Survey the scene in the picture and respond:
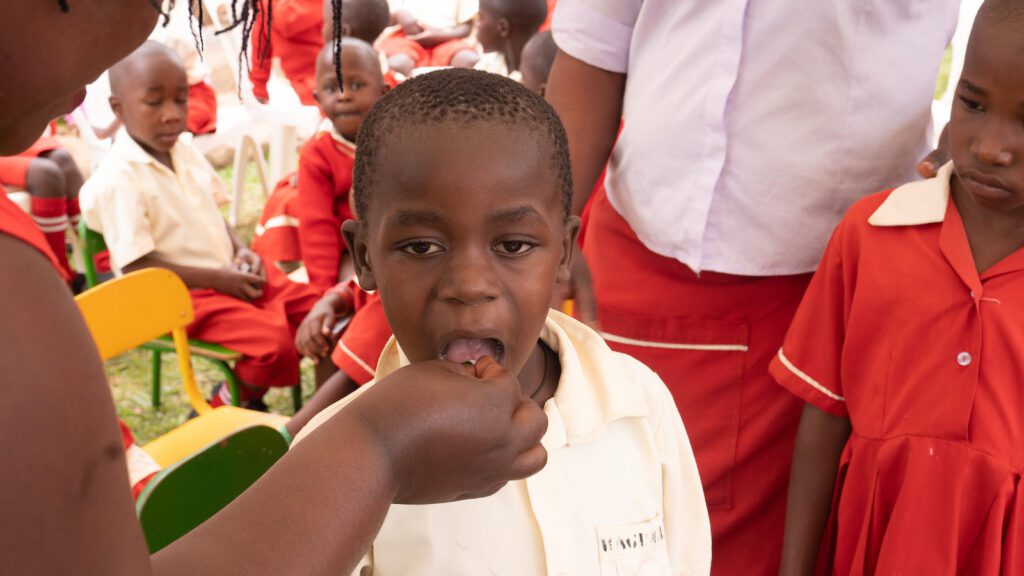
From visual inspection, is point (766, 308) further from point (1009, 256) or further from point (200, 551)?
point (200, 551)

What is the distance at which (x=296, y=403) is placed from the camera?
11.5 ft

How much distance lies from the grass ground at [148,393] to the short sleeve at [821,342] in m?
2.60

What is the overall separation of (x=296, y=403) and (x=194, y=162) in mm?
1171

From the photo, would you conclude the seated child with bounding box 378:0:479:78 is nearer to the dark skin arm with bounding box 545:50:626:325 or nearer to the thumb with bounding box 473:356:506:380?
the dark skin arm with bounding box 545:50:626:325

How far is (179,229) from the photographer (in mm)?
3543

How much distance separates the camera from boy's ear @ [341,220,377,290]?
1201mm

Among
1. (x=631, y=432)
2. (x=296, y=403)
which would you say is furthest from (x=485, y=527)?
(x=296, y=403)

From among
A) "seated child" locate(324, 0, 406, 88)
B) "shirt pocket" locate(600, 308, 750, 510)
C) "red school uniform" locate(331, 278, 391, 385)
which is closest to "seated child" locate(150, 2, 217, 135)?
"seated child" locate(324, 0, 406, 88)

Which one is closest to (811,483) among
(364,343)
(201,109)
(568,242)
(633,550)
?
(633,550)

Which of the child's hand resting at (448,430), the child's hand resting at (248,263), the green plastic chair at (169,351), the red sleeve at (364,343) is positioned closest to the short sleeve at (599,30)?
the red sleeve at (364,343)

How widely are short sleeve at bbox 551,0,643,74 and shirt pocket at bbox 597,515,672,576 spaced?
99 cm

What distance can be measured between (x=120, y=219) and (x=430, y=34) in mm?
3305

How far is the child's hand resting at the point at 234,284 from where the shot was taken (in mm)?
3484

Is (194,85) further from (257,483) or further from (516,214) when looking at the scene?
(257,483)
